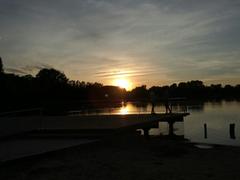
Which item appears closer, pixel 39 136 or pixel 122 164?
pixel 122 164

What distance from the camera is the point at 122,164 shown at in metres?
9.08

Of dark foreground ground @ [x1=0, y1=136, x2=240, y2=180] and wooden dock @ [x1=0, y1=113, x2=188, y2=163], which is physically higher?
wooden dock @ [x1=0, y1=113, x2=188, y2=163]

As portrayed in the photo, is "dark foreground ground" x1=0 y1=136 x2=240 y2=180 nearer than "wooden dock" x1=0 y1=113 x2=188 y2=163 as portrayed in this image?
Yes

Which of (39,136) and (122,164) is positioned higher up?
(39,136)

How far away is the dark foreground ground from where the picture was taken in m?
7.90

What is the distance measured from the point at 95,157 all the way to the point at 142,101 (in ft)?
61.4

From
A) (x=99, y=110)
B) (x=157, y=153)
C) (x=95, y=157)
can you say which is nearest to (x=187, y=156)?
(x=157, y=153)

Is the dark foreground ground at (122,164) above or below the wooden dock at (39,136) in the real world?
below

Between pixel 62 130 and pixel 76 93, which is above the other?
pixel 76 93

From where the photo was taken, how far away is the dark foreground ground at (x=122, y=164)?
7902 mm

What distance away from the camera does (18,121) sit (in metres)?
15.3

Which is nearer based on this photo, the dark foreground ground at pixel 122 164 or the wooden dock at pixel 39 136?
the dark foreground ground at pixel 122 164

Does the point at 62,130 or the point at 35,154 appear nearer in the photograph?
the point at 35,154

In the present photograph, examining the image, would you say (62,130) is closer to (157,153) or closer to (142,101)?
(157,153)
